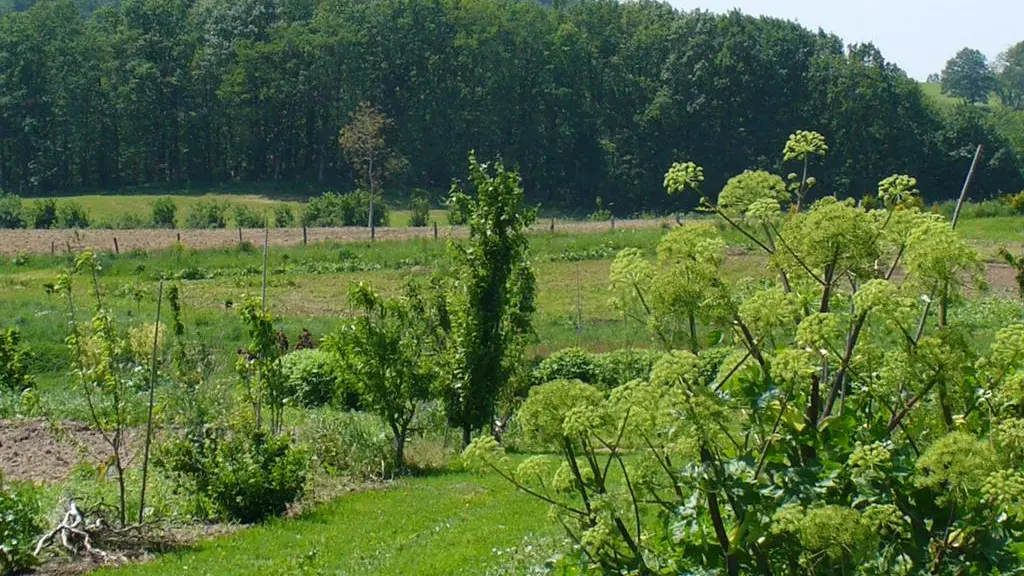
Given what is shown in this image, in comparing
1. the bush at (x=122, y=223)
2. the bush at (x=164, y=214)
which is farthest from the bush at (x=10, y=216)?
the bush at (x=164, y=214)

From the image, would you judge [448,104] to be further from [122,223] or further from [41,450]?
[41,450]

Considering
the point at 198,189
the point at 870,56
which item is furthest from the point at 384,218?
the point at 870,56

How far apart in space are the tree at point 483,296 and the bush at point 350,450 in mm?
1234

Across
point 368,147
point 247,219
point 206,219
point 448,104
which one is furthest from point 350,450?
point 448,104

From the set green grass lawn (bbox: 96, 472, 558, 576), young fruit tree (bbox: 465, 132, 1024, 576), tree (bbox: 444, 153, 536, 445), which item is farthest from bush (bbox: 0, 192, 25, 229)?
young fruit tree (bbox: 465, 132, 1024, 576)

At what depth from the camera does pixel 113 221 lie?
237 feet

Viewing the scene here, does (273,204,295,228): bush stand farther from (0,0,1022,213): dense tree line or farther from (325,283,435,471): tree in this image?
(325,283,435,471): tree

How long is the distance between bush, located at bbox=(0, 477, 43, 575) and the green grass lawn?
73 centimetres

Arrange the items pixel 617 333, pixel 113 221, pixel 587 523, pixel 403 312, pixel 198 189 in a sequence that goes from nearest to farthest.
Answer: pixel 587 523 → pixel 403 312 → pixel 617 333 → pixel 113 221 → pixel 198 189

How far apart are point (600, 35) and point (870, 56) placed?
78.7 feet

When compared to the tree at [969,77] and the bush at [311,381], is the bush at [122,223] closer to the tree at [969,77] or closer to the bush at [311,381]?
the bush at [311,381]

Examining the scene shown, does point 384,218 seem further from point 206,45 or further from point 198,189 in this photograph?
point 206,45

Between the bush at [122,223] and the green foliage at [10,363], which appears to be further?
the bush at [122,223]

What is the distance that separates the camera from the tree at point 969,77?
169 meters
